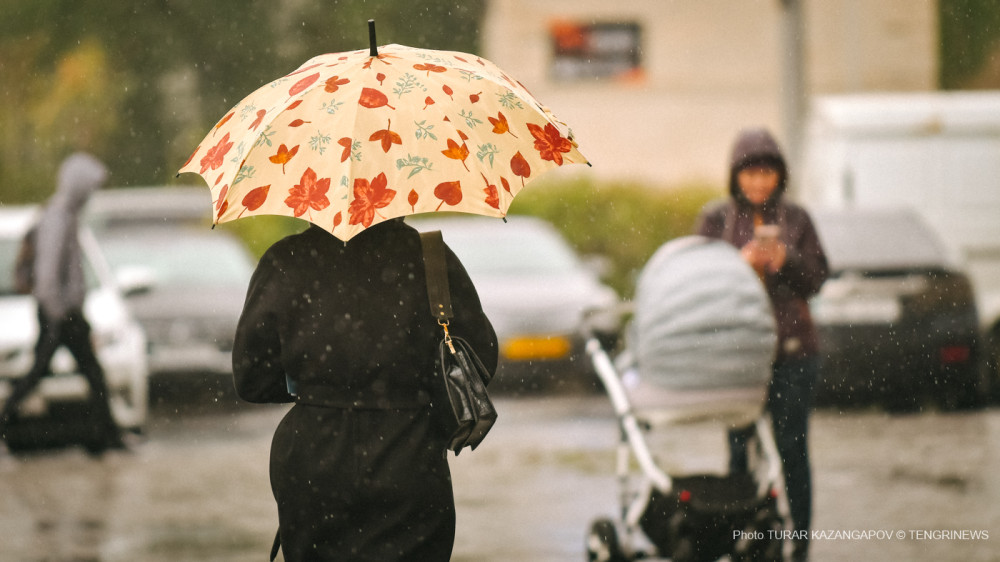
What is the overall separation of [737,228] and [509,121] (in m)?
2.17

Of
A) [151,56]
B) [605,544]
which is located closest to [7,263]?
[605,544]

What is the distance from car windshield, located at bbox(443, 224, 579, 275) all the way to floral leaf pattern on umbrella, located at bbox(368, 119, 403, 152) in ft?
32.4

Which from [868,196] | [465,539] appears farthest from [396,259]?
[868,196]

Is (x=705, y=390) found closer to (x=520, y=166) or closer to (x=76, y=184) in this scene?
(x=520, y=166)

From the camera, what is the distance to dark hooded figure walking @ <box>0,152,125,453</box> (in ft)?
34.3

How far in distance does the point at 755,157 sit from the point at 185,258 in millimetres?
8962

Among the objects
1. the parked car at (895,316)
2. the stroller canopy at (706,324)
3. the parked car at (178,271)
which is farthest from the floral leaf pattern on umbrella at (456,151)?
the parked car at (178,271)

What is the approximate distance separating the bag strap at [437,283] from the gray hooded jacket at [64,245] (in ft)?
23.5

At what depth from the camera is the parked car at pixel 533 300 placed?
13.0 metres

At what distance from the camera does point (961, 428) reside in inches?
432

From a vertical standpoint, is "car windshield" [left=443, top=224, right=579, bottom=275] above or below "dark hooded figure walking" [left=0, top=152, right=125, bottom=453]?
below

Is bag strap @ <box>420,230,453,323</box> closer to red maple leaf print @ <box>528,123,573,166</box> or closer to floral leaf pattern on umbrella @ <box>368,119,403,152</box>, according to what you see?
floral leaf pattern on umbrella @ <box>368,119,403,152</box>

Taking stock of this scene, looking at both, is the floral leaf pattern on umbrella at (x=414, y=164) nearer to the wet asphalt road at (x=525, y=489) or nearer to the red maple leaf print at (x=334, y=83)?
the red maple leaf print at (x=334, y=83)

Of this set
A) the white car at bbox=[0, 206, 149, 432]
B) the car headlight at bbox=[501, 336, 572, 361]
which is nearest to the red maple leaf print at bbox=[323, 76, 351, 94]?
the white car at bbox=[0, 206, 149, 432]
